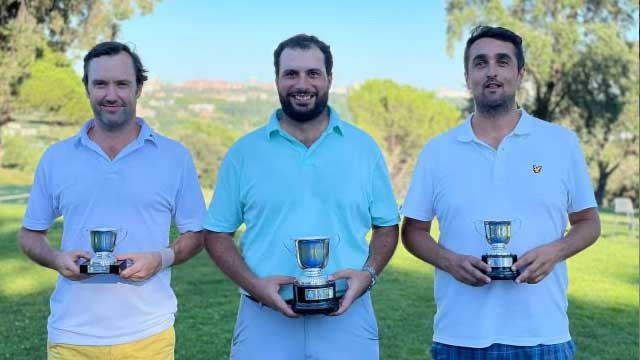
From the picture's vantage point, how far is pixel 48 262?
10.8ft

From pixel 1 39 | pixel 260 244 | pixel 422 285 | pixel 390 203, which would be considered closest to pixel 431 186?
pixel 390 203

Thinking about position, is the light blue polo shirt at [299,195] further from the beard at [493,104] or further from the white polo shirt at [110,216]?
the beard at [493,104]

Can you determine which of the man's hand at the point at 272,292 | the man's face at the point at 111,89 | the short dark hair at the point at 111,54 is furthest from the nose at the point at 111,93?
the man's hand at the point at 272,292

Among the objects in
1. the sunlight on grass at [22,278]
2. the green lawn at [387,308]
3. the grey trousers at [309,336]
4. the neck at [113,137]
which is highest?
the neck at [113,137]

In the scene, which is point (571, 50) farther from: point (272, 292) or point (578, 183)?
point (272, 292)

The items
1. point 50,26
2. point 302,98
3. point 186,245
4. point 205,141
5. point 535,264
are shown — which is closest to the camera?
point 535,264

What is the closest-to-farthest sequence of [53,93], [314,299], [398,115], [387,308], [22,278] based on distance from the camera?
[314,299] → [387,308] → [22,278] → [53,93] → [398,115]

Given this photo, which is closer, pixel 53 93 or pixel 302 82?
pixel 302 82

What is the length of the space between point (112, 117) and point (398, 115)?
51.7 metres

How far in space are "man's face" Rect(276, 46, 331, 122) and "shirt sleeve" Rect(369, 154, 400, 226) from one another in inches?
15.7

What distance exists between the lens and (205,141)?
69.6 meters

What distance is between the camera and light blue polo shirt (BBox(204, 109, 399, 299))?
3225 mm

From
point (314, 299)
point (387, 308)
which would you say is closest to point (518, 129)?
point (314, 299)

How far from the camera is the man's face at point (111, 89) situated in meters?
3.28
